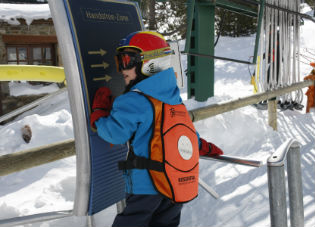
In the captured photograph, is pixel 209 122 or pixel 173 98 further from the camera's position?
pixel 209 122

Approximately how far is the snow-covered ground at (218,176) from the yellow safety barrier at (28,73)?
1269mm

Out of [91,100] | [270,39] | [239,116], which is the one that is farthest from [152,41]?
[270,39]

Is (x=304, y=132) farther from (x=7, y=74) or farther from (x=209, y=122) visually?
(x=7, y=74)

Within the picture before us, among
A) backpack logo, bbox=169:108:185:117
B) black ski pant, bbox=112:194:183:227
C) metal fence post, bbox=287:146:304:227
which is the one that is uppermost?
backpack logo, bbox=169:108:185:117

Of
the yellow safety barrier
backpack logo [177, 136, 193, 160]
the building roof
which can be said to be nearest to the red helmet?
backpack logo [177, 136, 193, 160]

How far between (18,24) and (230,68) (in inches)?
285

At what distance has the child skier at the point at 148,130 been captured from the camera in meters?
1.74

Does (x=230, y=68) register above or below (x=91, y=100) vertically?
below

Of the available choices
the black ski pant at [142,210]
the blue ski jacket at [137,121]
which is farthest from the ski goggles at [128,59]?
the black ski pant at [142,210]

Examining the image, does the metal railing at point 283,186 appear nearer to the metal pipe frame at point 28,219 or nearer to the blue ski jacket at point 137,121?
the blue ski jacket at point 137,121

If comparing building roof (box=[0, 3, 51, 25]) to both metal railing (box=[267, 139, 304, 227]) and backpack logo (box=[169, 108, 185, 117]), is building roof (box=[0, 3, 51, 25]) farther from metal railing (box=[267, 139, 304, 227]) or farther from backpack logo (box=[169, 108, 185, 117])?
metal railing (box=[267, 139, 304, 227])

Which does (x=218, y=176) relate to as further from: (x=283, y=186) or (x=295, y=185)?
(x=283, y=186)

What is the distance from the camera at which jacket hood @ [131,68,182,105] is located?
1.77m

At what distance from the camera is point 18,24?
9.36m
